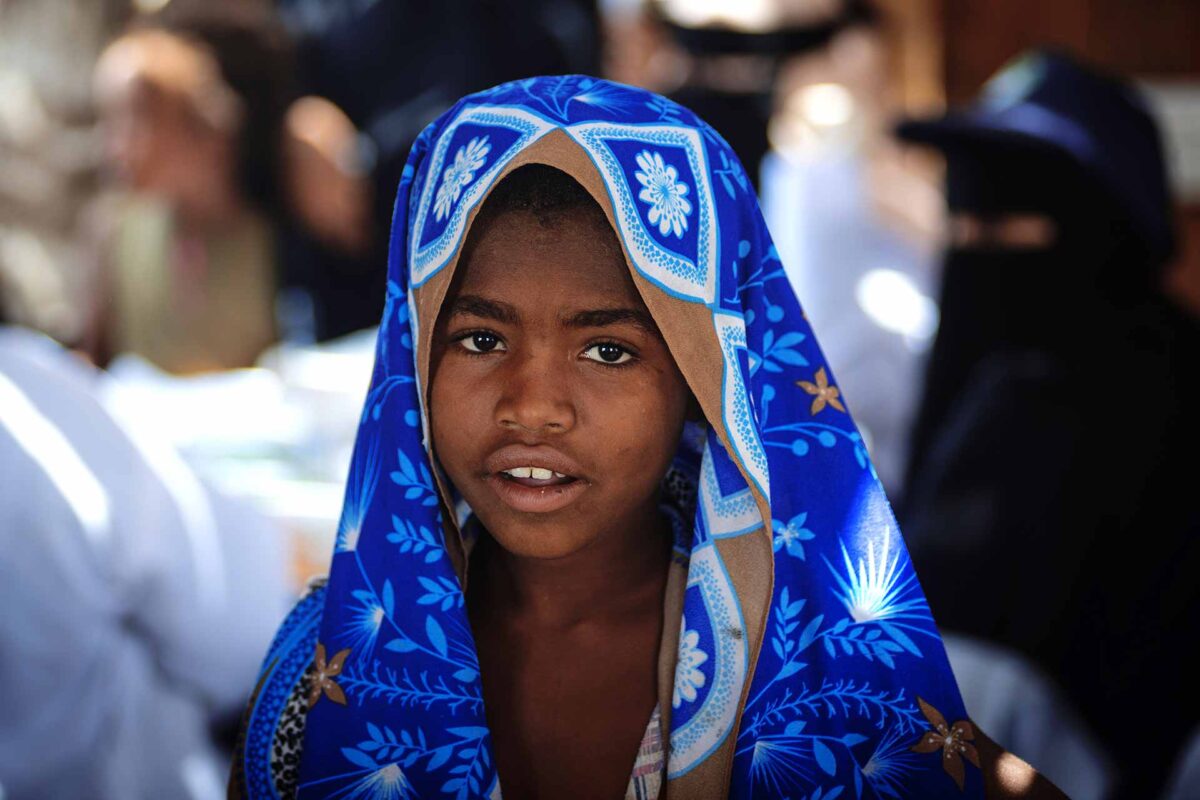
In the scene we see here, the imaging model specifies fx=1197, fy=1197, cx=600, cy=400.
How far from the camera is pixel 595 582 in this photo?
4.43 ft

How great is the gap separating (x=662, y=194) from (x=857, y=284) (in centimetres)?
234

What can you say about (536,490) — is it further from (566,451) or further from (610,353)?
(610,353)

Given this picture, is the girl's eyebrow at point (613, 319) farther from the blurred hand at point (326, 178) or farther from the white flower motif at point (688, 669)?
the blurred hand at point (326, 178)

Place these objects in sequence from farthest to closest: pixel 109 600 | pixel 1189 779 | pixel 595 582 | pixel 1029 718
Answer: pixel 1029 718 < pixel 109 600 < pixel 1189 779 < pixel 595 582

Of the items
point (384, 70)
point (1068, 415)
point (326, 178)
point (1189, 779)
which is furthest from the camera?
point (384, 70)

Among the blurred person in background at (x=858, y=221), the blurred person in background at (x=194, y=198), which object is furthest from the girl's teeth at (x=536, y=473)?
the blurred person in background at (x=194, y=198)

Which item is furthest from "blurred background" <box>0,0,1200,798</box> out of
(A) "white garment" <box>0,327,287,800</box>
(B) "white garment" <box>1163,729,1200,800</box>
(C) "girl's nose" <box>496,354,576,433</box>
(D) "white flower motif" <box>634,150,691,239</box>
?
(D) "white flower motif" <box>634,150,691,239</box>

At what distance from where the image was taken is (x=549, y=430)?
117 cm

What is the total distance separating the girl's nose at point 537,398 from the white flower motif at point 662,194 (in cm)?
18

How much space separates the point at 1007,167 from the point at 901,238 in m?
0.95

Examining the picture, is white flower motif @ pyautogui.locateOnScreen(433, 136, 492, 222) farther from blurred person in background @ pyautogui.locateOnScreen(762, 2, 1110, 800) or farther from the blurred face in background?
the blurred face in background

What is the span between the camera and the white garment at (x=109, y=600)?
5.83 feet

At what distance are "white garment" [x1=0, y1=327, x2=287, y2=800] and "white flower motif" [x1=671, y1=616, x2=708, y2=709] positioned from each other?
1.05 meters

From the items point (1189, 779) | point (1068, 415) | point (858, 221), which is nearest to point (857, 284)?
point (858, 221)
